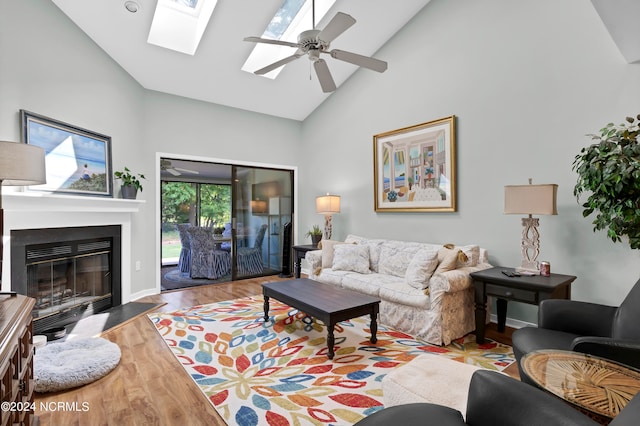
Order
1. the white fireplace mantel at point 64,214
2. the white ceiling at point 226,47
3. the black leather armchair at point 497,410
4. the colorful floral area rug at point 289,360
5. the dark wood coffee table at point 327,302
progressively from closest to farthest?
the black leather armchair at point 497,410, the colorful floral area rug at point 289,360, the dark wood coffee table at point 327,302, the white fireplace mantel at point 64,214, the white ceiling at point 226,47

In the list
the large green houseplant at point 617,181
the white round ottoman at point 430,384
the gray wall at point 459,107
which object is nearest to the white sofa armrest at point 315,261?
the gray wall at point 459,107

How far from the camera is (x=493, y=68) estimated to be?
3.44m

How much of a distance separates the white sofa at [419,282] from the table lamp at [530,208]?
0.43 m

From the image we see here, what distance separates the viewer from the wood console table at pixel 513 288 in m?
2.57

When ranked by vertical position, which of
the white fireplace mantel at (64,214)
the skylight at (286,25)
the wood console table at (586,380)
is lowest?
the wood console table at (586,380)

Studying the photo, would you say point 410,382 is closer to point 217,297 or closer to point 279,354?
point 279,354

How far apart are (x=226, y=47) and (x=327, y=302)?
3.44 metres

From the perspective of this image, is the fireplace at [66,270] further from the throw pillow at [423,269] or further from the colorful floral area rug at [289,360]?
the throw pillow at [423,269]

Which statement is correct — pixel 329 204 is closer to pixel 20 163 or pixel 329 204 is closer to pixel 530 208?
pixel 530 208

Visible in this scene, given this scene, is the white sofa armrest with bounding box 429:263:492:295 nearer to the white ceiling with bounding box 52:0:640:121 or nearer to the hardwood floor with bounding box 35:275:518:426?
the hardwood floor with bounding box 35:275:518:426

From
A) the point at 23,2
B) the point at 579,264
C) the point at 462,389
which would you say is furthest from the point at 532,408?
the point at 23,2

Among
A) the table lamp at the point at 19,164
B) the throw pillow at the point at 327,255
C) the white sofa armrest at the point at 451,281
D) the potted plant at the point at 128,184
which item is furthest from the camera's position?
the throw pillow at the point at 327,255

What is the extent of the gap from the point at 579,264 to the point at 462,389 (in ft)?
7.02

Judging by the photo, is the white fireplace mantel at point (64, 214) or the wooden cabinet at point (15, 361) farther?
the white fireplace mantel at point (64, 214)
